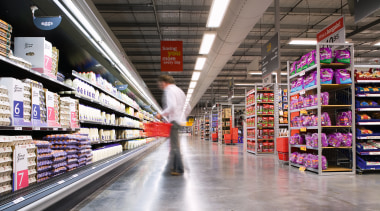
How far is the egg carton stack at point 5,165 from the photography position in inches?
74.7

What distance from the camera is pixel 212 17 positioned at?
22.6 feet

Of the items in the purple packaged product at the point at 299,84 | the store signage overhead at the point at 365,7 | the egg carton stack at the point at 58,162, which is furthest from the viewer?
the purple packaged product at the point at 299,84

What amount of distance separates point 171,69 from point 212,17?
310cm

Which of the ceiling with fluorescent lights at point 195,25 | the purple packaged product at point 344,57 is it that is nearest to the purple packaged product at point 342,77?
the purple packaged product at point 344,57

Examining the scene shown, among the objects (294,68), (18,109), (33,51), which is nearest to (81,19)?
(33,51)

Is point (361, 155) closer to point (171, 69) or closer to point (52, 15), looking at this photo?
point (52, 15)

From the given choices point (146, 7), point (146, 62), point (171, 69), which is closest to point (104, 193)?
point (171, 69)

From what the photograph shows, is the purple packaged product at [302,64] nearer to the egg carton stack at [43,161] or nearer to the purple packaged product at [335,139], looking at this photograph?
the purple packaged product at [335,139]

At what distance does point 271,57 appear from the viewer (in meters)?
8.77

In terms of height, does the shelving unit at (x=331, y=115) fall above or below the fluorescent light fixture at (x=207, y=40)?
below

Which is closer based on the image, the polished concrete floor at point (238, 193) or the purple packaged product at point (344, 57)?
the polished concrete floor at point (238, 193)

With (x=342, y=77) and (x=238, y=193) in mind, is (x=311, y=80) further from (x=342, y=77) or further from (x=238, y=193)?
(x=238, y=193)

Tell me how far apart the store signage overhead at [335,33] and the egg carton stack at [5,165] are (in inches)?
262

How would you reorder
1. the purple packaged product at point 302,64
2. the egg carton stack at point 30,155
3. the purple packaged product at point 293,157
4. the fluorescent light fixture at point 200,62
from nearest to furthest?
the egg carton stack at point 30,155
the purple packaged product at point 302,64
the purple packaged product at point 293,157
the fluorescent light fixture at point 200,62
